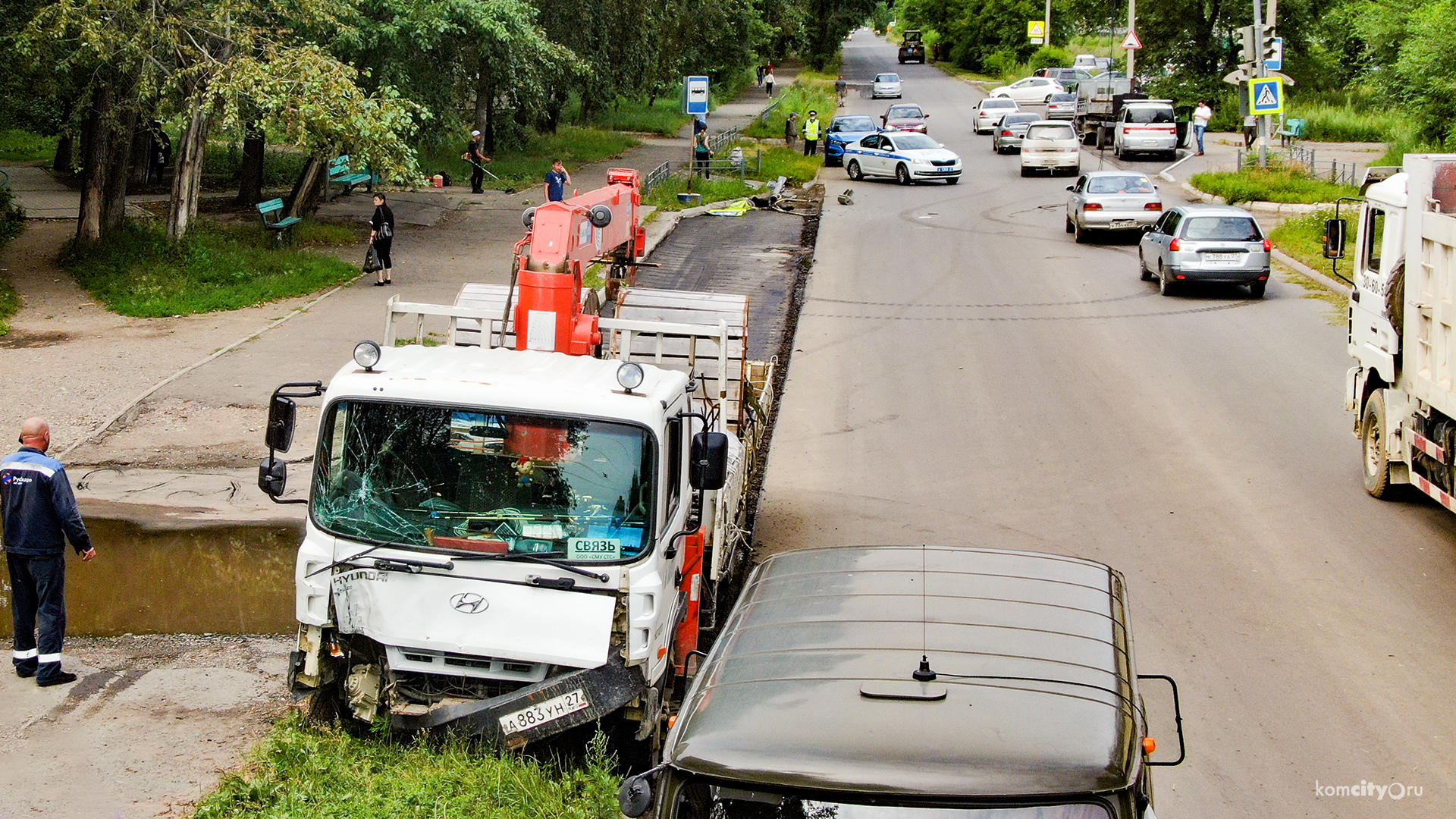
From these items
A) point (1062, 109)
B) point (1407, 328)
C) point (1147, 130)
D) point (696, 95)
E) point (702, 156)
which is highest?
point (1062, 109)

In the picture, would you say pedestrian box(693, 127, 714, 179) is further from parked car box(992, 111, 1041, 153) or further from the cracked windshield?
the cracked windshield

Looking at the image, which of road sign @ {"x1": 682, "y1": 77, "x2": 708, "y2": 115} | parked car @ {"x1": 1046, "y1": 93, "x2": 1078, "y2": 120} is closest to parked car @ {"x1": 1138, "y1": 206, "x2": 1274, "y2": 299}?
road sign @ {"x1": 682, "y1": 77, "x2": 708, "y2": 115}

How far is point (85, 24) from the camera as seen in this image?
1809 cm

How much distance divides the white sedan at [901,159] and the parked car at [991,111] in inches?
489

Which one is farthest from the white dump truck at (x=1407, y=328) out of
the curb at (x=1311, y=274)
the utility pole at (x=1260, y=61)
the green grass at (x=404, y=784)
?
the utility pole at (x=1260, y=61)

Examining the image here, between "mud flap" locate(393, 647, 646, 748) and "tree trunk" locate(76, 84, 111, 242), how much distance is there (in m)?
18.6

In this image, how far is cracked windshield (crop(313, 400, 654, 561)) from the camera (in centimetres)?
682

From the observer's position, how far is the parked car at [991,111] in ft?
163

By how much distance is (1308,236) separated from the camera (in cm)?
2616

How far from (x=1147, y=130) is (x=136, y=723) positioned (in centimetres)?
3773

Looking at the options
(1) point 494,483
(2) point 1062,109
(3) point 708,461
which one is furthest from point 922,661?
(2) point 1062,109

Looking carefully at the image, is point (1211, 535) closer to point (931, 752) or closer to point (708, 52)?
point (931, 752)

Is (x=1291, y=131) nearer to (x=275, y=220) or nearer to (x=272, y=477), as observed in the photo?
(x=275, y=220)

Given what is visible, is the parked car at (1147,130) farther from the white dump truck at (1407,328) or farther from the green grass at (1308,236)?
the white dump truck at (1407,328)
